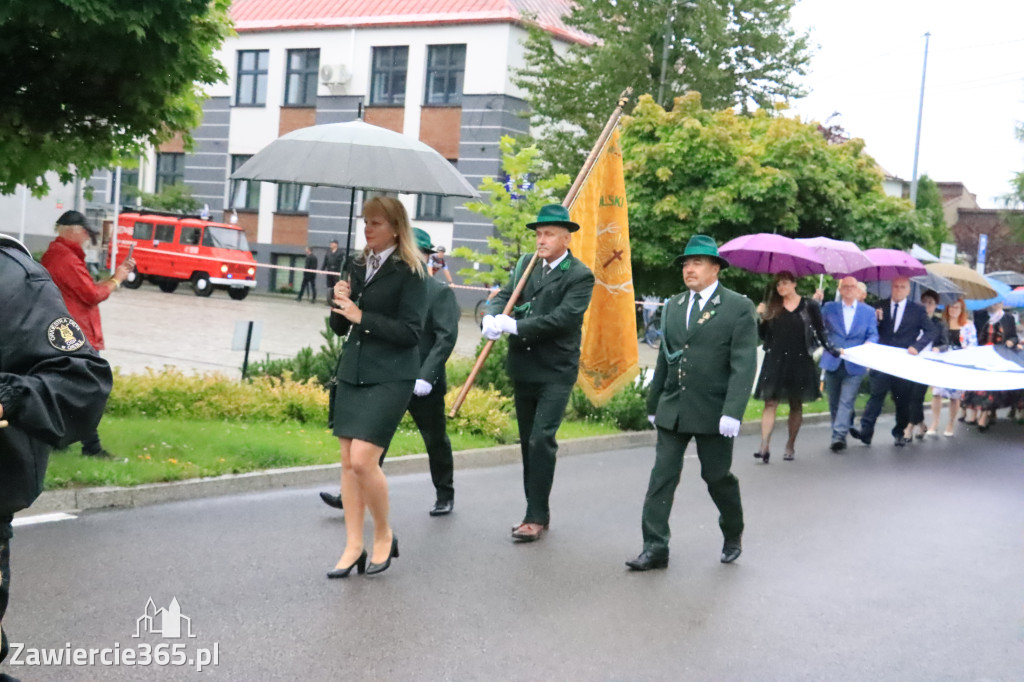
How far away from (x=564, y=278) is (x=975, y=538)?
370 cm

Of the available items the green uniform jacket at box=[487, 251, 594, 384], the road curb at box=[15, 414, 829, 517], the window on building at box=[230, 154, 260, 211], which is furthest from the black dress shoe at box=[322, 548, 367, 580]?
the window on building at box=[230, 154, 260, 211]

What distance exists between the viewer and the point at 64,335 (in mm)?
3006

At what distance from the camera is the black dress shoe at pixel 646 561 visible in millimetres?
7387

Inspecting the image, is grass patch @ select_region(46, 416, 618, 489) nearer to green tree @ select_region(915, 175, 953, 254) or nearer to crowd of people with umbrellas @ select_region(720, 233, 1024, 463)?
crowd of people with umbrellas @ select_region(720, 233, 1024, 463)

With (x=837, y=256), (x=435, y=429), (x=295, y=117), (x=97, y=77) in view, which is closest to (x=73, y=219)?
(x=97, y=77)

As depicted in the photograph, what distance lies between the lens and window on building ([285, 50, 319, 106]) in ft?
138

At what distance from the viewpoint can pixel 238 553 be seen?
7141mm


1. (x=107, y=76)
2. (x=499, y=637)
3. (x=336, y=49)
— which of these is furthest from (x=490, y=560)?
(x=336, y=49)

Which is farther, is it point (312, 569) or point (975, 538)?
point (975, 538)

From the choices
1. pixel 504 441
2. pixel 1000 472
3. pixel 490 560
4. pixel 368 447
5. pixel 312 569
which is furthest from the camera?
pixel 1000 472

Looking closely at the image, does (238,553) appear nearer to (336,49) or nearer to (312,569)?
(312,569)

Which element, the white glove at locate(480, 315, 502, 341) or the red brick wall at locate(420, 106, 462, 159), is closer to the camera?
the white glove at locate(480, 315, 502, 341)

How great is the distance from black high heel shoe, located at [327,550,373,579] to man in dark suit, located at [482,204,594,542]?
1.50 meters

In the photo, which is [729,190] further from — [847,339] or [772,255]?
[847,339]
